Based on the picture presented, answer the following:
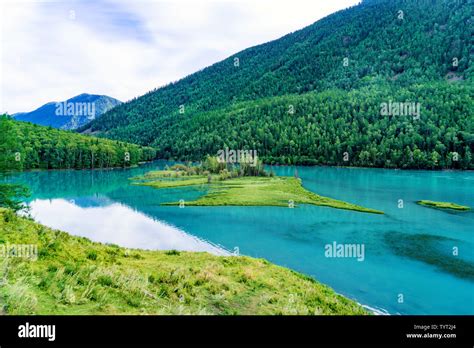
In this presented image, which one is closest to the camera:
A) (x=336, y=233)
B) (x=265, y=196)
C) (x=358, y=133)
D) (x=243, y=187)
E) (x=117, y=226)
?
(x=336, y=233)

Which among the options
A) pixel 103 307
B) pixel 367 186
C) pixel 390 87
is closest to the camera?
pixel 103 307

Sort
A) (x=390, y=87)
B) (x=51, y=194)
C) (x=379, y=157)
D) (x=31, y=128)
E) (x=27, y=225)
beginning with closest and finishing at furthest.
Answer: (x=27, y=225) → (x=51, y=194) → (x=379, y=157) → (x=31, y=128) → (x=390, y=87)

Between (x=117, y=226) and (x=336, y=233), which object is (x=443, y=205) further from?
(x=117, y=226)

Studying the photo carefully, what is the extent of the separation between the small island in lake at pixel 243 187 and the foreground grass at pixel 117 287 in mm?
35089

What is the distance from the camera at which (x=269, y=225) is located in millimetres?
39312

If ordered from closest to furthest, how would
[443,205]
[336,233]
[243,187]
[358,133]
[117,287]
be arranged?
1. [117,287]
2. [336,233]
3. [443,205]
4. [243,187]
5. [358,133]

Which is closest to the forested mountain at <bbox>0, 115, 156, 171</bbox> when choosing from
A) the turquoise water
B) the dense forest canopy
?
the dense forest canopy

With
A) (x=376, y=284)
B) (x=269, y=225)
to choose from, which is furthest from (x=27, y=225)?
(x=269, y=225)

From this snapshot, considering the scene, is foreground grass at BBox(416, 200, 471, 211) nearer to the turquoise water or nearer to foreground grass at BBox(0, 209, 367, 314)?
the turquoise water

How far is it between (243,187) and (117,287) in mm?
59288

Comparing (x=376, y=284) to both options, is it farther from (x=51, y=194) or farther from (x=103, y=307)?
(x=51, y=194)

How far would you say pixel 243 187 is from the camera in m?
67.1

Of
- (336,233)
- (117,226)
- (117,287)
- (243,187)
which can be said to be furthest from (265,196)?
(117,287)
